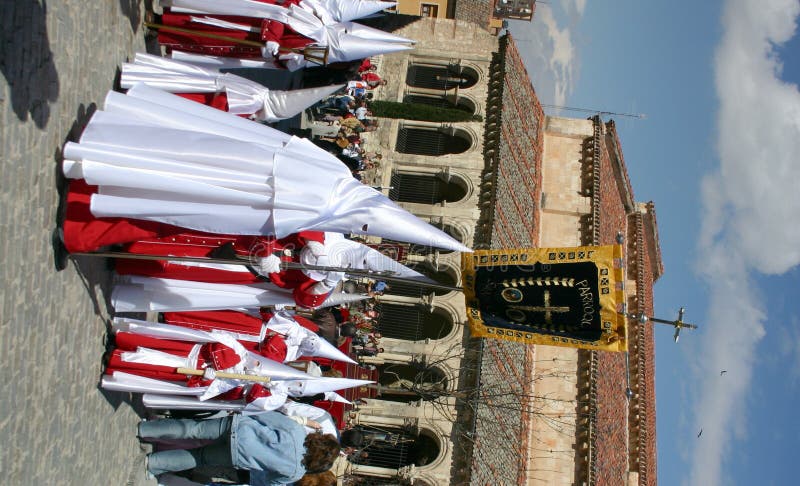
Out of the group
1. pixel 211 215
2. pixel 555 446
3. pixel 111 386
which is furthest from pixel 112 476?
pixel 555 446

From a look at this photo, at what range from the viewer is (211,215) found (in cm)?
755

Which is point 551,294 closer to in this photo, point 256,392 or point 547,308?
point 547,308

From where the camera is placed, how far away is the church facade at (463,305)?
59.5 feet

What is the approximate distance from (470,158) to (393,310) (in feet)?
16.9

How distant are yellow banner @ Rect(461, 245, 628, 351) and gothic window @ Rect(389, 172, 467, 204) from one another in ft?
39.4

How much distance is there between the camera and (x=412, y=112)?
70.5ft

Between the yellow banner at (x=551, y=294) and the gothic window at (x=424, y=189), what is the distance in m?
12.0

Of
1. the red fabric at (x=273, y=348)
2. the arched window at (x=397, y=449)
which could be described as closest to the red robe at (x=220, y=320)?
the red fabric at (x=273, y=348)

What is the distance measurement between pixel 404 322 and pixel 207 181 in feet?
43.0

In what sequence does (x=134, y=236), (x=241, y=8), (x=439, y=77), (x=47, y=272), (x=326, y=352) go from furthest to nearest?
(x=439, y=77) → (x=326, y=352) → (x=241, y=8) → (x=134, y=236) → (x=47, y=272)

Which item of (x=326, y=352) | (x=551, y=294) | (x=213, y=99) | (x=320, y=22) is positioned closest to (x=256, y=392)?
(x=326, y=352)

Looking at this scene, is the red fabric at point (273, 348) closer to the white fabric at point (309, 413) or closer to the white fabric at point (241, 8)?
the white fabric at point (309, 413)

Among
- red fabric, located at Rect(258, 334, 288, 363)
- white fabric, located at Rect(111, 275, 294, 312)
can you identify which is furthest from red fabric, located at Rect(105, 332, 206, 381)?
red fabric, located at Rect(258, 334, 288, 363)

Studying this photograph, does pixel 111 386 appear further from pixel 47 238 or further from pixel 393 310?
pixel 393 310
